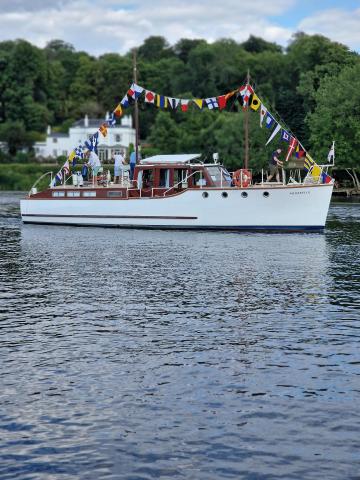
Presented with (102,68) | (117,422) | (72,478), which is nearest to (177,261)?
(117,422)

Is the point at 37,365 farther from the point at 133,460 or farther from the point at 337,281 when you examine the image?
the point at 337,281

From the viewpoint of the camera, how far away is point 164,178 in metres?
49.5

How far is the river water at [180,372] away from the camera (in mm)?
11609

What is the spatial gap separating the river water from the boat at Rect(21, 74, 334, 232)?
49.9 ft

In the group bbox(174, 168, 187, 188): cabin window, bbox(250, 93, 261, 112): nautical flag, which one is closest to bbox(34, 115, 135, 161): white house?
bbox(174, 168, 187, 188): cabin window

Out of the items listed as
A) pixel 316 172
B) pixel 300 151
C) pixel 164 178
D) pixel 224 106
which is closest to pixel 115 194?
pixel 164 178

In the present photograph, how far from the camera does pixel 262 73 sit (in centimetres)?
15688

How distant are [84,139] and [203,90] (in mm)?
25587

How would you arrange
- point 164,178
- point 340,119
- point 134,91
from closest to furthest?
1. point 164,178
2. point 134,91
3. point 340,119

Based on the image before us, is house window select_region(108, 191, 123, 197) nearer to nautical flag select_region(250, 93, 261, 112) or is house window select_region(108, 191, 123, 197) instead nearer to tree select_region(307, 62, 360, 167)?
nautical flag select_region(250, 93, 261, 112)

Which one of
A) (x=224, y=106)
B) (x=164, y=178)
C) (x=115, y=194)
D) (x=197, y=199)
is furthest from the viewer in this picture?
(x=115, y=194)

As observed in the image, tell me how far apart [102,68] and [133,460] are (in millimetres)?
170554

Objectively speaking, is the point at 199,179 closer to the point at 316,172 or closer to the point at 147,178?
the point at 147,178

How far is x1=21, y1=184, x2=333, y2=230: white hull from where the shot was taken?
151 ft
